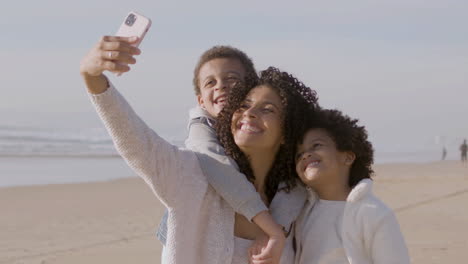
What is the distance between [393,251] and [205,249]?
2.64 feet

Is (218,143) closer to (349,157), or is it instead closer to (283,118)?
(283,118)

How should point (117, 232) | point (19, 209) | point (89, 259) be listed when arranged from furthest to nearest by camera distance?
point (19, 209) < point (117, 232) < point (89, 259)

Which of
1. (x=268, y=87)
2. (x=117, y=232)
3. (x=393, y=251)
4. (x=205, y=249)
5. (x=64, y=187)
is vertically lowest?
(x=64, y=187)

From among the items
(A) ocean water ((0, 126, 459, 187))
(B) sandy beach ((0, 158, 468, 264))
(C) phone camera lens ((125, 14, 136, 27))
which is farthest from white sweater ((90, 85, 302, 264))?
(A) ocean water ((0, 126, 459, 187))

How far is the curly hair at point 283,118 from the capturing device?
3.08 metres

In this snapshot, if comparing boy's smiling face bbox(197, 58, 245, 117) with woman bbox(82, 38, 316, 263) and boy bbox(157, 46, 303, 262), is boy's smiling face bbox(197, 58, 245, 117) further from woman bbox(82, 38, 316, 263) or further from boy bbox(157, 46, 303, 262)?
woman bbox(82, 38, 316, 263)

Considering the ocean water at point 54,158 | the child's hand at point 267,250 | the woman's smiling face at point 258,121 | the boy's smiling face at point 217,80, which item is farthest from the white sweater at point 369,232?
the ocean water at point 54,158

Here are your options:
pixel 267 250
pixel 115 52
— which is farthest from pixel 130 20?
pixel 267 250

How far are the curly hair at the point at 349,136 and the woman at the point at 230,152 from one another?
3.1 inches

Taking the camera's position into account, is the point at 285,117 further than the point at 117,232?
No

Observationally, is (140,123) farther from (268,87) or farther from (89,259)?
(89,259)

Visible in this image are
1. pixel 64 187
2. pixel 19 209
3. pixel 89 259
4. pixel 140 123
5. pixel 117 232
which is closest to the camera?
pixel 140 123

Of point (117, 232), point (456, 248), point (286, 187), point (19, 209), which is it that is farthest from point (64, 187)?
point (286, 187)

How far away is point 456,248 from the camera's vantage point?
30.0 ft
